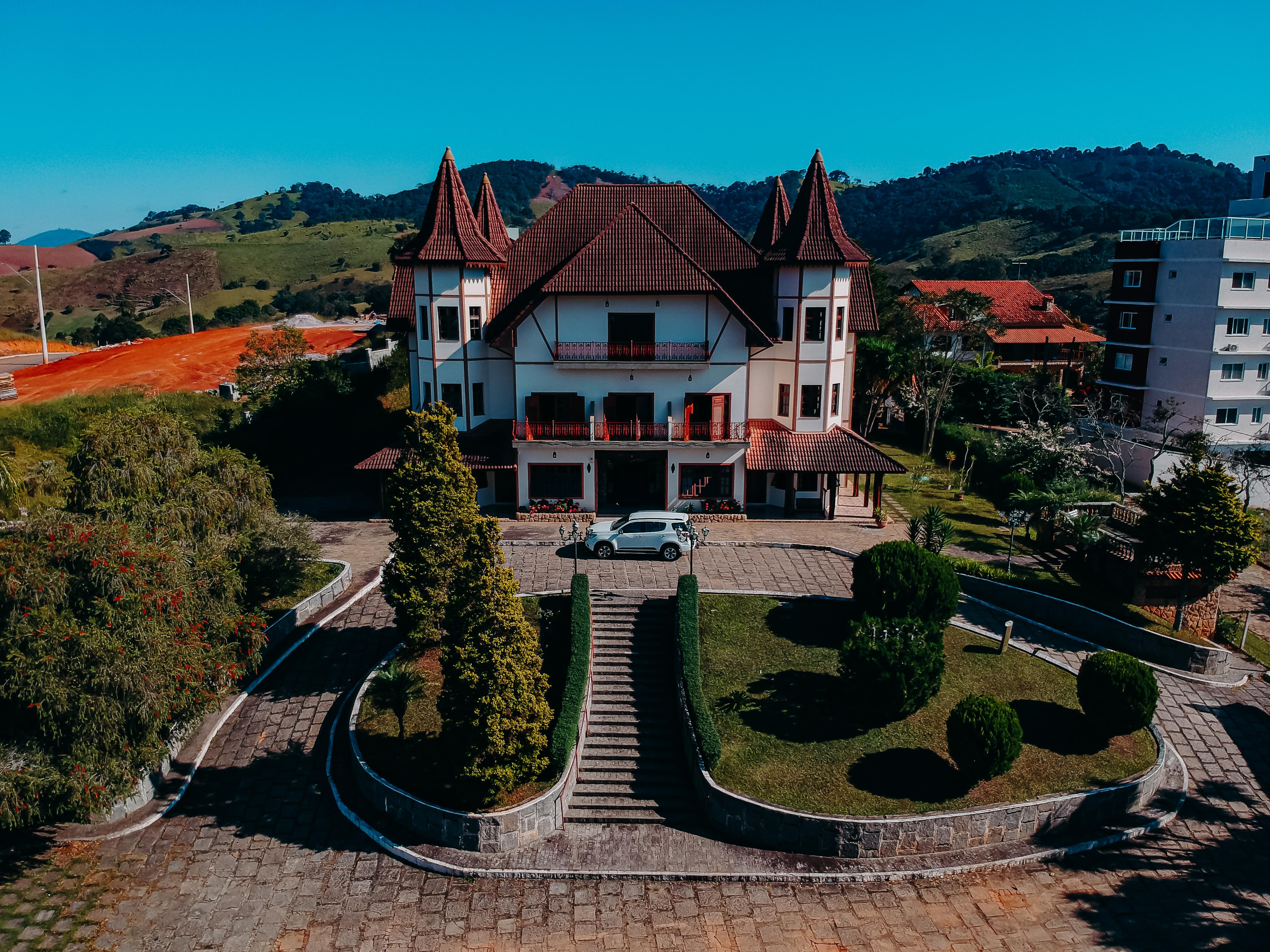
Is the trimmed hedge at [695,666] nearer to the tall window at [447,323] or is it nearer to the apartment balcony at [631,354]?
the apartment balcony at [631,354]

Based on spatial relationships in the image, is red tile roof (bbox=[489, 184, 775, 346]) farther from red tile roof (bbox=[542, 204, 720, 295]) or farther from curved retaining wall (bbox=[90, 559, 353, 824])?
curved retaining wall (bbox=[90, 559, 353, 824])

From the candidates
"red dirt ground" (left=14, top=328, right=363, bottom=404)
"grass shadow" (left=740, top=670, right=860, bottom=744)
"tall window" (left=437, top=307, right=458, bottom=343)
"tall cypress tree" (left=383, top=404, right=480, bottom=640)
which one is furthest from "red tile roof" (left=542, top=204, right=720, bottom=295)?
"red dirt ground" (left=14, top=328, right=363, bottom=404)

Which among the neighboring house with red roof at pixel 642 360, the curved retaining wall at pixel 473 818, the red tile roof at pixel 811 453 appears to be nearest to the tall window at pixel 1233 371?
the neighboring house with red roof at pixel 642 360

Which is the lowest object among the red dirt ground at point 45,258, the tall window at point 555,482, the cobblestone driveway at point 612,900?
the cobblestone driveway at point 612,900

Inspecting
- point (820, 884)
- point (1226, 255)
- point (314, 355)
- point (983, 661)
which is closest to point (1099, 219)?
point (1226, 255)

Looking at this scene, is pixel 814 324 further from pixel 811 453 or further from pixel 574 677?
pixel 574 677

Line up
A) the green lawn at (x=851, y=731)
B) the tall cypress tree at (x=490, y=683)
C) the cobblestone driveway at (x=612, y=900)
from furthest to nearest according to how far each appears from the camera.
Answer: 1. the green lawn at (x=851, y=731)
2. the tall cypress tree at (x=490, y=683)
3. the cobblestone driveway at (x=612, y=900)

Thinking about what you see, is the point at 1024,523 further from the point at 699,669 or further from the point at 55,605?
→ the point at 55,605
